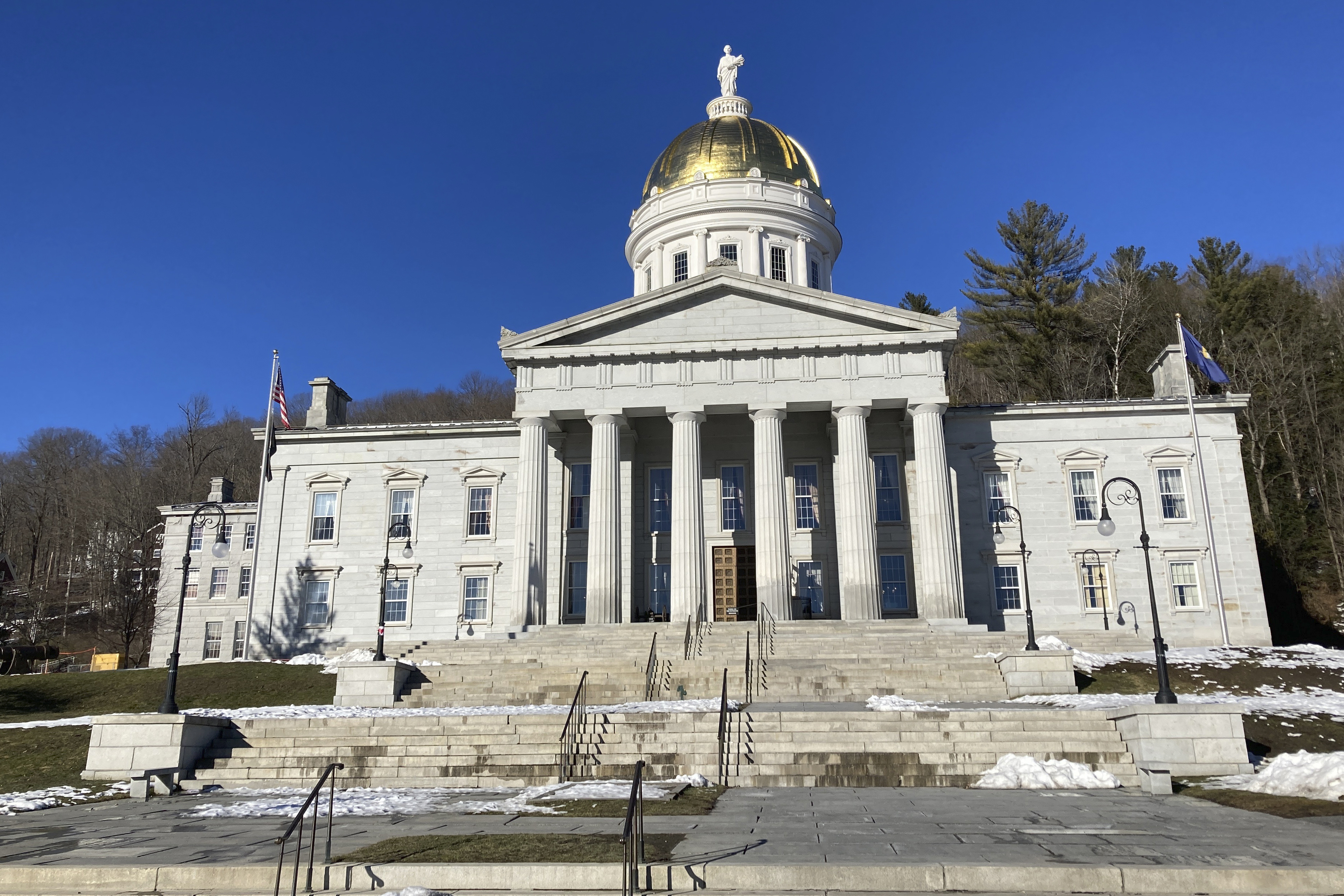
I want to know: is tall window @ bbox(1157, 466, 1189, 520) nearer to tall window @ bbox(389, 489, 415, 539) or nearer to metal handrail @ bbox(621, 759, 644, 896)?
tall window @ bbox(389, 489, 415, 539)

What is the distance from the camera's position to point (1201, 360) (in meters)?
37.4

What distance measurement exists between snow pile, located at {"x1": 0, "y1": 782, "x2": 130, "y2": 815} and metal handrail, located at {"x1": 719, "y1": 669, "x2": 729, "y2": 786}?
10.6 meters

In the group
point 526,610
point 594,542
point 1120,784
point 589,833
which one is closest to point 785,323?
point 594,542

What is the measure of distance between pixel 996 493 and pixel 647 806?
28325 mm

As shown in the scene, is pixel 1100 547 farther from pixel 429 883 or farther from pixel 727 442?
pixel 429 883

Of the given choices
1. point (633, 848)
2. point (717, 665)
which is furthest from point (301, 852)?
point (717, 665)

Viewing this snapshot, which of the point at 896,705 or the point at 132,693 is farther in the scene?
the point at 132,693

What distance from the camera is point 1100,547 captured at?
38.0 m

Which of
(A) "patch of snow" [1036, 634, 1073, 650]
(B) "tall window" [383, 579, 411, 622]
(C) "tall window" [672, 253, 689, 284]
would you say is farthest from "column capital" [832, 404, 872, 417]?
(C) "tall window" [672, 253, 689, 284]

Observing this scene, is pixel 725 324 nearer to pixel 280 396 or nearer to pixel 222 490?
pixel 280 396

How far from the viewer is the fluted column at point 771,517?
112 ft

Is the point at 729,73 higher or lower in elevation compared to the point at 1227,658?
higher

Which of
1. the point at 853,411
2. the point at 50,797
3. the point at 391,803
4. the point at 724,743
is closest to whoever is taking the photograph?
the point at 391,803

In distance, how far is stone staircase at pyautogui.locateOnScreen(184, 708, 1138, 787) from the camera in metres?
17.4
